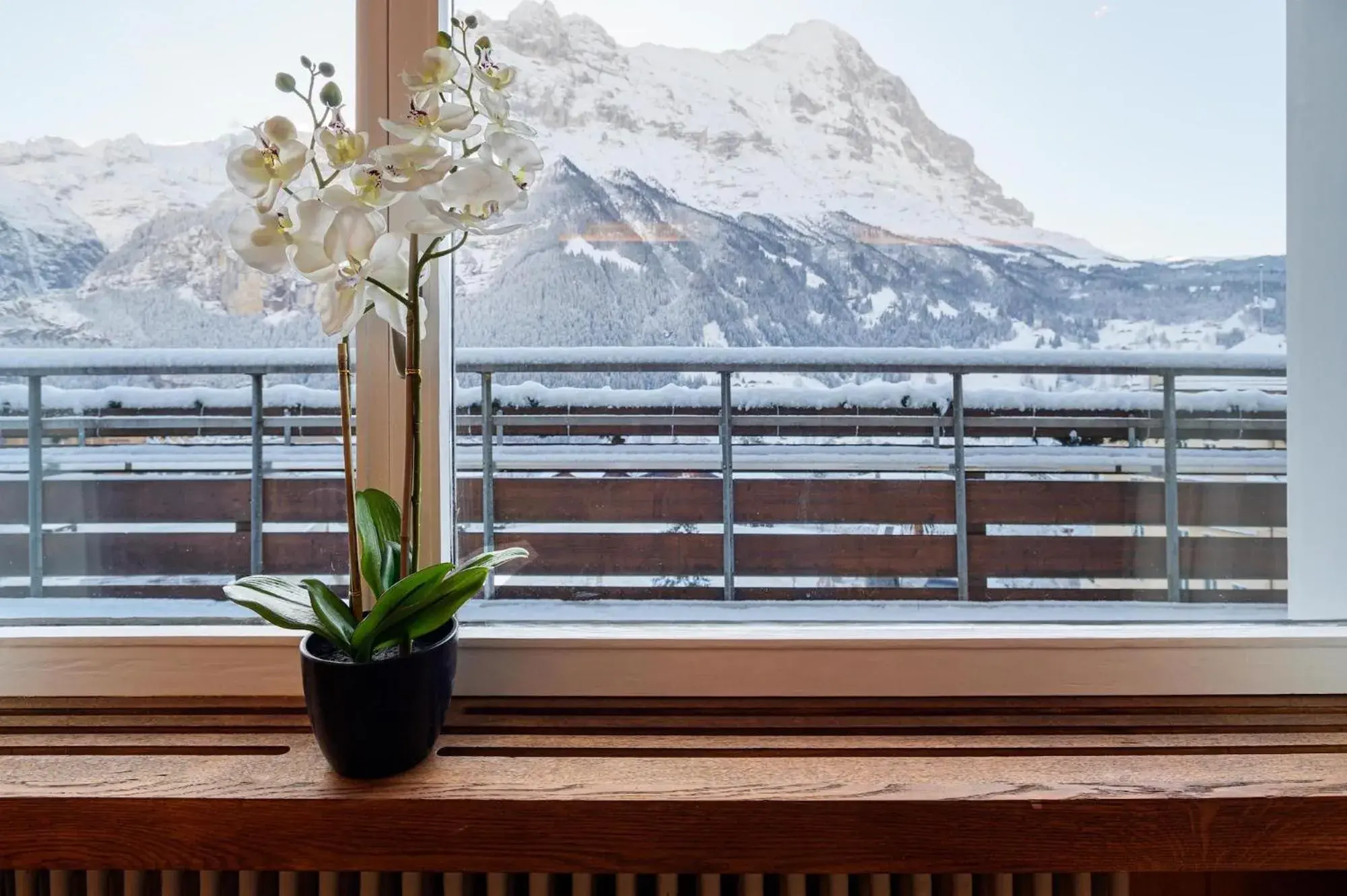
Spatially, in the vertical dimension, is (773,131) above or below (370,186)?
above

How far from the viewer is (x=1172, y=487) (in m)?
1.12

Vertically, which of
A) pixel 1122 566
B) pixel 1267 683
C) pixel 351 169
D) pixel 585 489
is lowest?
pixel 1267 683

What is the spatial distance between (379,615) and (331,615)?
6 cm

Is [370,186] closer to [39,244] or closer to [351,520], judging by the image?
[351,520]

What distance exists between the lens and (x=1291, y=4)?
1032 millimetres

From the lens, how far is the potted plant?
2.19 feet

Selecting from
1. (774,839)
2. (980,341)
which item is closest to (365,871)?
(774,839)

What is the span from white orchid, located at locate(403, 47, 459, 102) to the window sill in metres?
0.65

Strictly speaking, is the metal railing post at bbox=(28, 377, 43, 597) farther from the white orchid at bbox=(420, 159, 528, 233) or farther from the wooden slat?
the white orchid at bbox=(420, 159, 528, 233)

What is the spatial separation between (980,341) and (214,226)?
3.82ft

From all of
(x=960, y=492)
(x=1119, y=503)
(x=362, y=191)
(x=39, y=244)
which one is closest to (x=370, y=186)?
(x=362, y=191)

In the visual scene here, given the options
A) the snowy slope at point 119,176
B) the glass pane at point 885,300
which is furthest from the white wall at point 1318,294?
the snowy slope at point 119,176

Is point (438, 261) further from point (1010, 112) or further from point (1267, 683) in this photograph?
point (1267, 683)

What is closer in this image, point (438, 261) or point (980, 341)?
point (438, 261)
